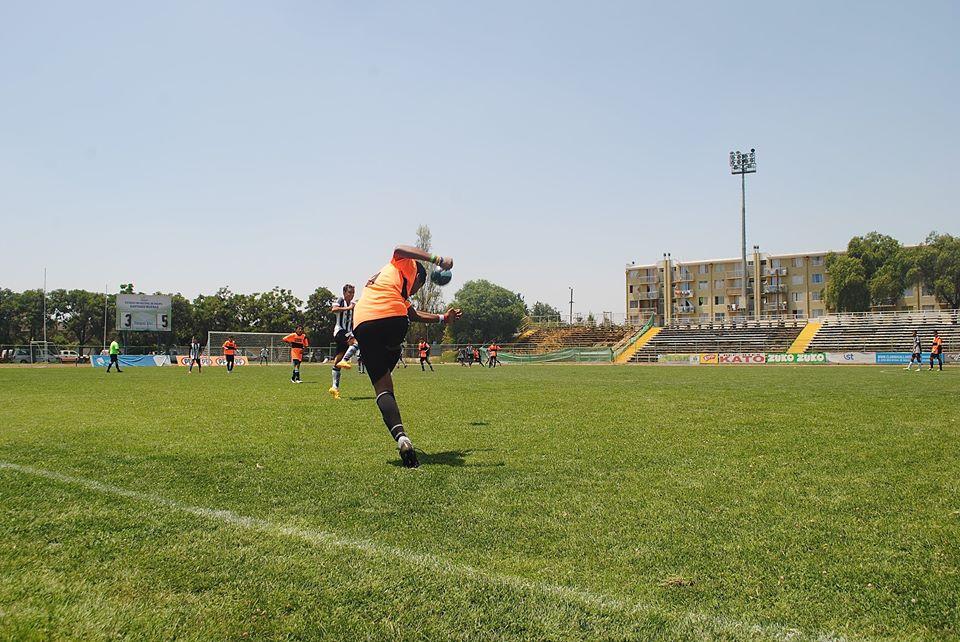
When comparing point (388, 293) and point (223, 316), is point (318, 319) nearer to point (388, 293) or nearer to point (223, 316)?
point (223, 316)

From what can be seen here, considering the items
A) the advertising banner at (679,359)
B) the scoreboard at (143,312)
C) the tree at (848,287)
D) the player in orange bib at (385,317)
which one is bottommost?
the advertising banner at (679,359)

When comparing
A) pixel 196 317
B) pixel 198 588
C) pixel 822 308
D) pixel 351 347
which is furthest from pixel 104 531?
pixel 822 308

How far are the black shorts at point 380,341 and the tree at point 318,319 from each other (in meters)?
75.5

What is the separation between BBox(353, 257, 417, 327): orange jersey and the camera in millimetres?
6559

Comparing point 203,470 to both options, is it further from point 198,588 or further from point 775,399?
point 775,399

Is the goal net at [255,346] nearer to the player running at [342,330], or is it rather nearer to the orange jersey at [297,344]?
the orange jersey at [297,344]

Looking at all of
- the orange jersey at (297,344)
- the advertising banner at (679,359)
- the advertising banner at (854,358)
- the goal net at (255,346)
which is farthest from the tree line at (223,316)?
the orange jersey at (297,344)

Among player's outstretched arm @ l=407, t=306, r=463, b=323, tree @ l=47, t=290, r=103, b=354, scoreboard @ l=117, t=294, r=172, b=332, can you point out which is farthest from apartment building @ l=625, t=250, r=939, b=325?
player's outstretched arm @ l=407, t=306, r=463, b=323

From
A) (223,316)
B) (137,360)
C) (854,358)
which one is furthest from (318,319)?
(854,358)

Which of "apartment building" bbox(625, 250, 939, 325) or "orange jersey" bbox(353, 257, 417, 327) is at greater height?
"apartment building" bbox(625, 250, 939, 325)

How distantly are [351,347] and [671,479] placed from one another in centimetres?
1213

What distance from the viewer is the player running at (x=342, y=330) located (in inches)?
530

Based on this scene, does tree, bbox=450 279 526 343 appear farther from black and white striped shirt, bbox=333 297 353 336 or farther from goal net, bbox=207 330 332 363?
black and white striped shirt, bbox=333 297 353 336

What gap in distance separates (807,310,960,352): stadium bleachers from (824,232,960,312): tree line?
10.0 meters
